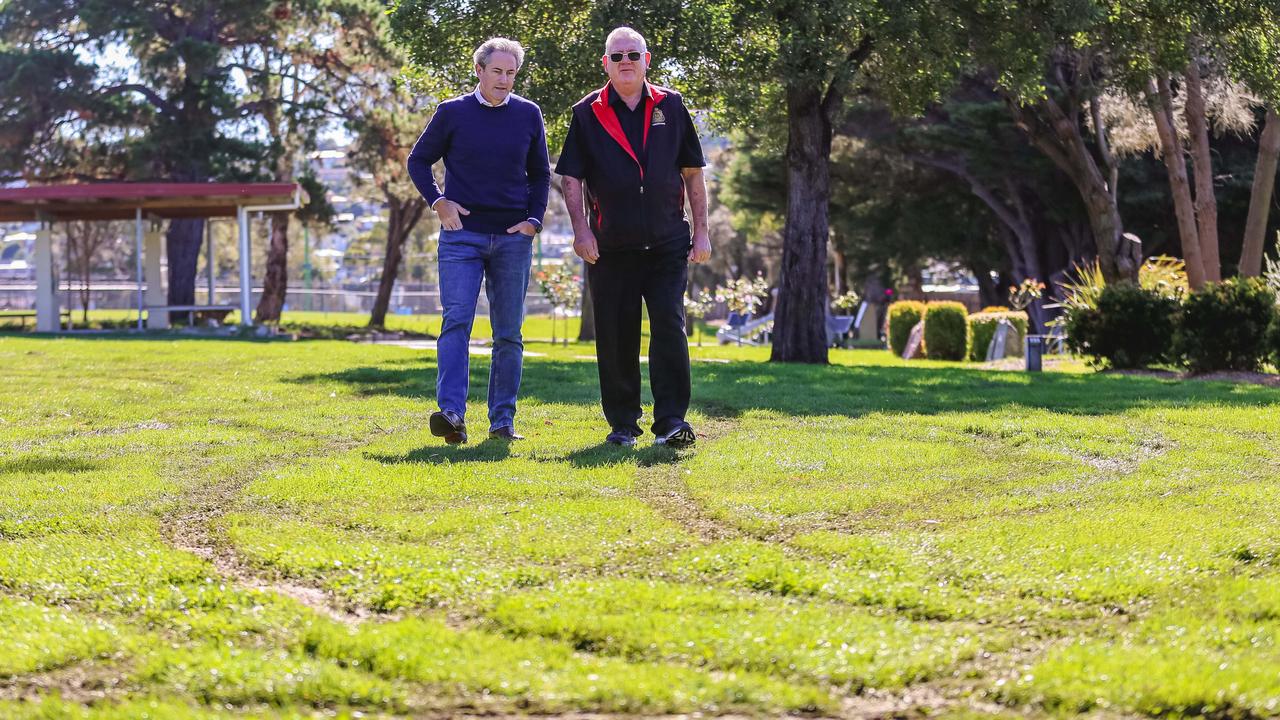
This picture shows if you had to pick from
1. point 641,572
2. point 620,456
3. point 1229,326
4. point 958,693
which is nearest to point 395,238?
point 1229,326

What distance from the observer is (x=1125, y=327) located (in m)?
15.6

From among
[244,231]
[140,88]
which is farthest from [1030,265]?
[140,88]

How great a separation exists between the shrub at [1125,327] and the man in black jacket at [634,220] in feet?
32.2

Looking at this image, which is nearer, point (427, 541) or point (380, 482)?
point (427, 541)

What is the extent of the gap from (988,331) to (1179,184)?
4.50 meters

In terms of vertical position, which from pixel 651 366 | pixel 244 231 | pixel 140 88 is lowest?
pixel 651 366

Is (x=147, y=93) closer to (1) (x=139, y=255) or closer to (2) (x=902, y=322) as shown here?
(1) (x=139, y=255)

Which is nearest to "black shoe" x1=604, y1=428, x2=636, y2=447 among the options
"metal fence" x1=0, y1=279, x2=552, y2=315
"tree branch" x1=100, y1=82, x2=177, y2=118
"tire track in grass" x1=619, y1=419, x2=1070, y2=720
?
"tire track in grass" x1=619, y1=419, x2=1070, y2=720

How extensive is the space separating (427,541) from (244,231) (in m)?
25.3

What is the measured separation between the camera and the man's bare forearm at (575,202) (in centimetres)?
672

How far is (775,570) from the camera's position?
3943 mm

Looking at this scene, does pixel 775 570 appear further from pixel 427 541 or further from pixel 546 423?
pixel 546 423

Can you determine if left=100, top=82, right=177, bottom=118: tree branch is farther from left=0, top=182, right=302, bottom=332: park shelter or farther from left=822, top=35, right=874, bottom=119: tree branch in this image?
left=822, top=35, right=874, bottom=119: tree branch

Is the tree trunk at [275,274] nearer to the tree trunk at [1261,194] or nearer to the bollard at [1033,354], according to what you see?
the tree trunk at [1261,194]
